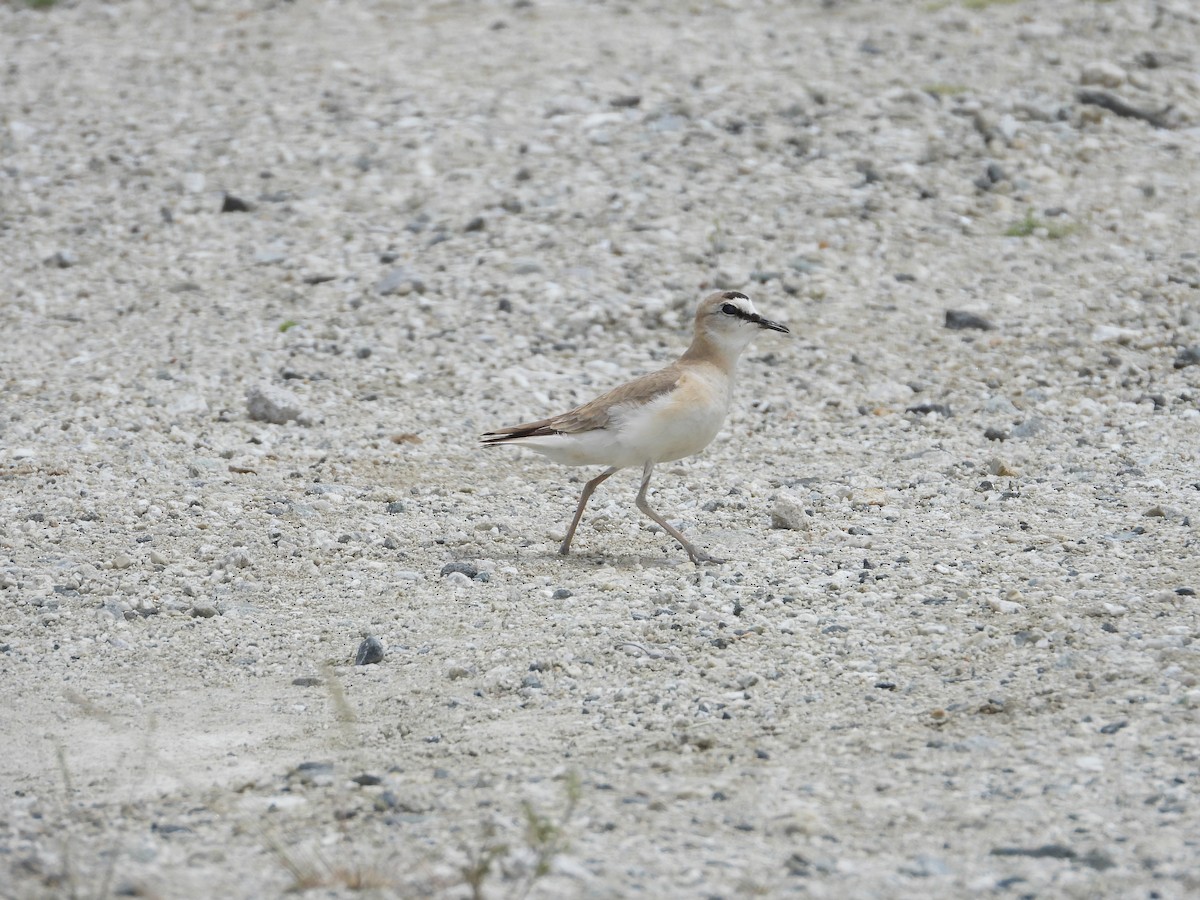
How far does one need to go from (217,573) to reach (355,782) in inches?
88.1

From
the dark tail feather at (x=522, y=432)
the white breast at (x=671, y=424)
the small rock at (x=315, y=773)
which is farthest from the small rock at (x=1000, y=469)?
the small rock at (x=315, y=773)

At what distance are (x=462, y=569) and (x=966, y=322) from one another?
4.72 meters

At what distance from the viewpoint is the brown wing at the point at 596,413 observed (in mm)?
7281

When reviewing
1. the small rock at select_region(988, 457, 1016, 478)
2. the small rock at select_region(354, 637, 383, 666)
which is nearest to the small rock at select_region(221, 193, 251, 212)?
the small rock at select_region(988, 457, 1016, 478)

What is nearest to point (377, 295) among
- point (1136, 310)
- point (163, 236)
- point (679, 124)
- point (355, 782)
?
point (163, 236)

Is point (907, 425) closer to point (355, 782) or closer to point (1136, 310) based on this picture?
point (1136, 310)

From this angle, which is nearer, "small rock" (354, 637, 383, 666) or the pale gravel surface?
the pale gravel surface

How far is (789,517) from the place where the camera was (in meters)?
7.55

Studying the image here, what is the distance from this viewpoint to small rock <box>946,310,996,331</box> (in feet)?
33.3

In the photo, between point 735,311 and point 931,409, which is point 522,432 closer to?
point 735,311

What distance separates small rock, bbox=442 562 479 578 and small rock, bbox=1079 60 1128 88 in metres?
8.59

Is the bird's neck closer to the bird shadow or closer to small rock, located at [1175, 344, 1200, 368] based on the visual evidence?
the bird shadow

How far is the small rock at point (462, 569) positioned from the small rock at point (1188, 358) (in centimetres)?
514

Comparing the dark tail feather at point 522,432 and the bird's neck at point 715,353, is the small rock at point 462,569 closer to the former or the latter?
the dark tail feather at point 522,432
